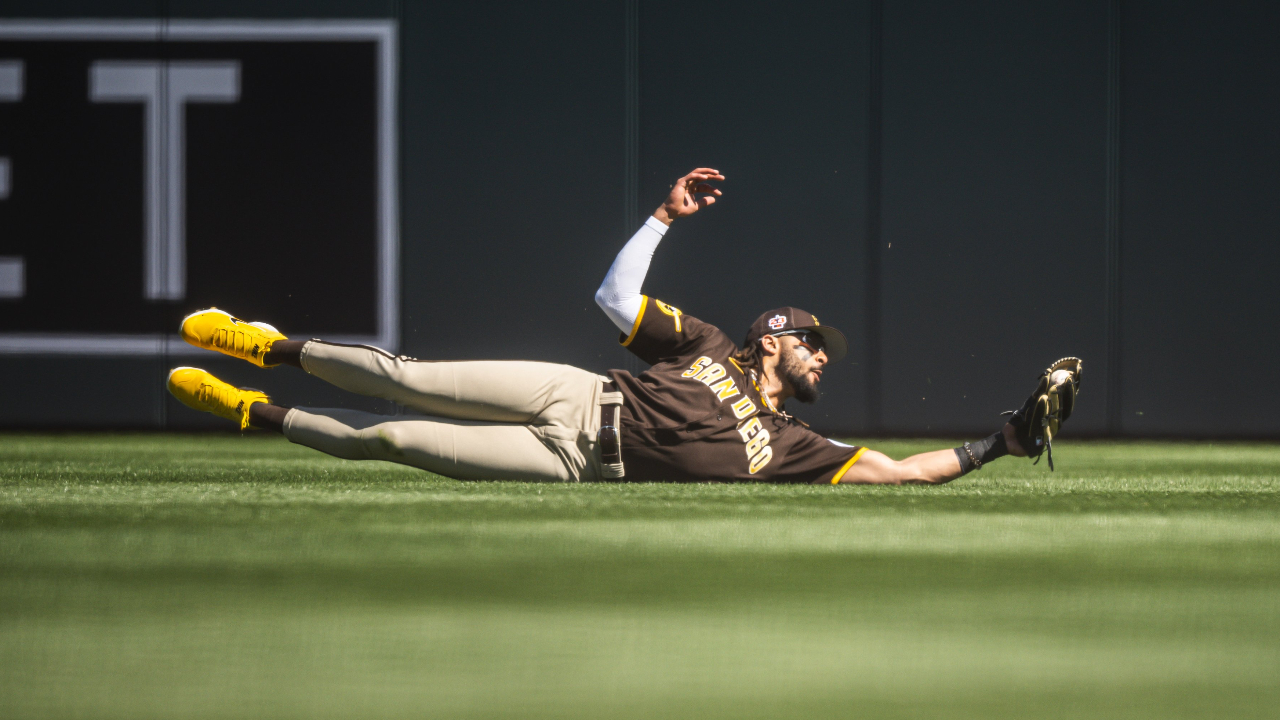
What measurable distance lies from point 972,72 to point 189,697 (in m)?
5.07

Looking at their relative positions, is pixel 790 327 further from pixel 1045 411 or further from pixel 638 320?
pixel 1045 411

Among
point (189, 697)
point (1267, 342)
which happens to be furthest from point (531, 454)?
point (1267, 342)

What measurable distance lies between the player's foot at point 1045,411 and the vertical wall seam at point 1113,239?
3157 millimetres

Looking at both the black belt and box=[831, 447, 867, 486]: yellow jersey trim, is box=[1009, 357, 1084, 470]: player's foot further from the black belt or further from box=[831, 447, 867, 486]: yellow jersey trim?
the black belt

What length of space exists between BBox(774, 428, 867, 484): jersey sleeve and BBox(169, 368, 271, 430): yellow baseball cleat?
1.41m

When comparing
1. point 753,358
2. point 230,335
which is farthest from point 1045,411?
point 230,335

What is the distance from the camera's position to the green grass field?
148 centimetres

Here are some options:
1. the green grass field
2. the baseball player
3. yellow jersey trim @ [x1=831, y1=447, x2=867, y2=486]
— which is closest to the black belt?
the baseball player

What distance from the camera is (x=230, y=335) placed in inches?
118

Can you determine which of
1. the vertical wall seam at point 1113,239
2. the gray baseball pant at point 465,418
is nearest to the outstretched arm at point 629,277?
the gray baseball pant at point 465,418

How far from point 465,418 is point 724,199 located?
9.89 ft

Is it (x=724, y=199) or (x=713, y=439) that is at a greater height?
(x=724, y=199)

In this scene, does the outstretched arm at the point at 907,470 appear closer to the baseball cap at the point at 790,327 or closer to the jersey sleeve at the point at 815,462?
the jersey sleeve at the point at 815,462

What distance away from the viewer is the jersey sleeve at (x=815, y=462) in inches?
106
